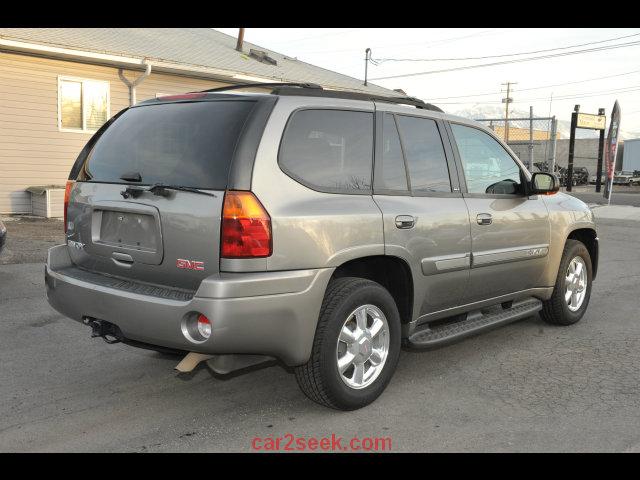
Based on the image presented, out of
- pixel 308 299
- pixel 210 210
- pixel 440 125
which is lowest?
pixel 308 299

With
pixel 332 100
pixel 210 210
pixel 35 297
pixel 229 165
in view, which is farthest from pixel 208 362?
pixel 35 297

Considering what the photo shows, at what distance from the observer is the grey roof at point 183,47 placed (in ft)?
43.1

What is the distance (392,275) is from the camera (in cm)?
424

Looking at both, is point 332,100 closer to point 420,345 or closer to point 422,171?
point 422,171

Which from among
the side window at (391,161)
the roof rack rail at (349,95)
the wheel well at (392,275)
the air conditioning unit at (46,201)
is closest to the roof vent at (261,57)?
the air conditioning unit at (46,201)

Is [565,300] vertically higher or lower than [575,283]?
lower

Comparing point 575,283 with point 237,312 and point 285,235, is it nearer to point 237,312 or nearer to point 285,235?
point 285,235

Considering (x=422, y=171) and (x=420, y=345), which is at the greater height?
(x=422, y=171)

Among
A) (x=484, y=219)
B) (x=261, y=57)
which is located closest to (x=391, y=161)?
(x=484, y=219)

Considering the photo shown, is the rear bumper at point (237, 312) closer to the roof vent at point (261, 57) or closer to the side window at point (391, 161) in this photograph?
the side window at point (391, 161)

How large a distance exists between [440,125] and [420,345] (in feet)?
5.18

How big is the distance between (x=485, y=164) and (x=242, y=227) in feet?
8.04

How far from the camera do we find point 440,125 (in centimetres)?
464

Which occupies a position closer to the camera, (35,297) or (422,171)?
(422,171)
